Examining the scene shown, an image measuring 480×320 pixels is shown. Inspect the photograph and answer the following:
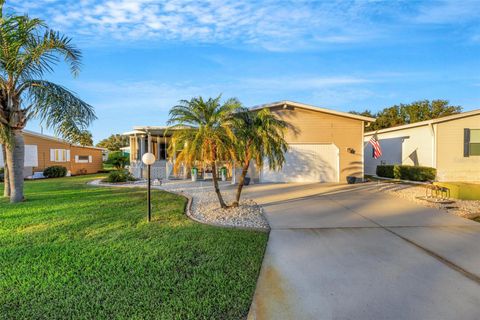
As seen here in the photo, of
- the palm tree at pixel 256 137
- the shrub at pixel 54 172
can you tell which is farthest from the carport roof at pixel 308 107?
the shrub at pixel 54 172

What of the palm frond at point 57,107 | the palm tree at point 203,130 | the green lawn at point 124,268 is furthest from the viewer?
the palm frond at point 57,107

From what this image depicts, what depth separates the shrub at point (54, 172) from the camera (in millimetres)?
19406

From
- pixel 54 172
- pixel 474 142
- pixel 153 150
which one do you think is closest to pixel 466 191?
pixel 474 142

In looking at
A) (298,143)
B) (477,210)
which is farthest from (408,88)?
(477,210)

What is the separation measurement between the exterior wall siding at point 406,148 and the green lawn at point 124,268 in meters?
13.9

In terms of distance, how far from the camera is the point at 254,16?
9188 mm

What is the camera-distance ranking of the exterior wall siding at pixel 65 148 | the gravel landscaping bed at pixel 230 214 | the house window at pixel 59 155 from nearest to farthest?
the gravel landscaping bed at pixel 230 214
the exterior wall siding at pixel 65 148
the house window at pixel 59 155

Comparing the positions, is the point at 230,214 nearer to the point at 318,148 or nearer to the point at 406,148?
the point at 318,148

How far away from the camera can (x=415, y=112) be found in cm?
3203

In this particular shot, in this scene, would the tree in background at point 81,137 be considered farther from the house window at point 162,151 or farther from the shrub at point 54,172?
the shrub at point 54,172

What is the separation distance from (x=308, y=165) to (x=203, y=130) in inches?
368

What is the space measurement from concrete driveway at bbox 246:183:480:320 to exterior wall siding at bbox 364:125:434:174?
30.7ft

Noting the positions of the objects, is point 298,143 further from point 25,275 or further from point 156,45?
point 25,275

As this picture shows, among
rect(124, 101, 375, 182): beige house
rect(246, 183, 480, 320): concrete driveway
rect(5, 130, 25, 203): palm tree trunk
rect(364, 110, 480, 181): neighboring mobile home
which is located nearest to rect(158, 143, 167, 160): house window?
rect(124, 101, 375, 182): beige house
